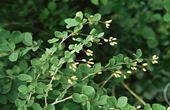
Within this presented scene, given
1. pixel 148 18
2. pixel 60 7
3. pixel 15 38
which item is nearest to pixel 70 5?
pixel 60 7

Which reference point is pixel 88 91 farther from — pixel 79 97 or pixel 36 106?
pixel 36 106

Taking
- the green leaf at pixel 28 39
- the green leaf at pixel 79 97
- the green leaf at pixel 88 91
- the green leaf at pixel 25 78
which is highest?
the green leaf at pixel 28 39

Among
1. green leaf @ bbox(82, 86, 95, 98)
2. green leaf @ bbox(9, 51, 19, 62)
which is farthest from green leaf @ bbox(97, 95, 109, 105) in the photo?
green leaf @ bbox(9, 51, 19, 62)

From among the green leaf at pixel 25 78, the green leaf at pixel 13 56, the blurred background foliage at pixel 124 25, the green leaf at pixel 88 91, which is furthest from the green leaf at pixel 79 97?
the blurred background foliage at pixel 124 25

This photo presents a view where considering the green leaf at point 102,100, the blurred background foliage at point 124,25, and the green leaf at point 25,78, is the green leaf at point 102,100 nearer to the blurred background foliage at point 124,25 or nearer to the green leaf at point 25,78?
the green leaf at point 25,78

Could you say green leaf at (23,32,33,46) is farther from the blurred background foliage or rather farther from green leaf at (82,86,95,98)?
the blurred background foliage

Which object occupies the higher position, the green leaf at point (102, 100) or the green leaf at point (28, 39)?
the green leaf at point (28, 39)

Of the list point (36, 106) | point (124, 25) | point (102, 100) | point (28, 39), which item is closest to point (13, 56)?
point (28, 39)
